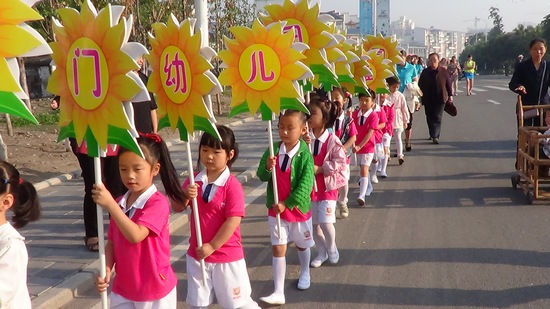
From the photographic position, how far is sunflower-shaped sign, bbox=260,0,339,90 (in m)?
5.46

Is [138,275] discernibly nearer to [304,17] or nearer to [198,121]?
[198,121]

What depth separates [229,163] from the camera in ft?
12.4

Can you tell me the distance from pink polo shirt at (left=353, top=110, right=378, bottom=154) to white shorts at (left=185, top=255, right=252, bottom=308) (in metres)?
4.16

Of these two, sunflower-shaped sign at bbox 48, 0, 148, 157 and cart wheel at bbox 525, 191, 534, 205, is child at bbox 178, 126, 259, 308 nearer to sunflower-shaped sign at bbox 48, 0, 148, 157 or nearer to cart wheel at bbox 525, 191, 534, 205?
sunflower-shaped sign at bbox 48, 0, 148, 157

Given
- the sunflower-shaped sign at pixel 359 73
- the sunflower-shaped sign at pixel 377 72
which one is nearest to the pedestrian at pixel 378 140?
the sunflower-shaped sign at pixel 377 72

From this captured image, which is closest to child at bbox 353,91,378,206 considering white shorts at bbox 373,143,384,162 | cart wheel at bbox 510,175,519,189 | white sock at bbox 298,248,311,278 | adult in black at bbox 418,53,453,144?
white shorts at bbox 373,143,384,162

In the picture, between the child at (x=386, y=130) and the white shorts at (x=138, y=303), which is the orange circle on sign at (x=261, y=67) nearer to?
the white shorts at (x=138, y=303)

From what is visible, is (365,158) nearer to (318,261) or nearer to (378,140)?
(378,140)

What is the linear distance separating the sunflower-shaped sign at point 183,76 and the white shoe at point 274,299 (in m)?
1.50

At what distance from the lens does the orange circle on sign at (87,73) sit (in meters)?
2.79

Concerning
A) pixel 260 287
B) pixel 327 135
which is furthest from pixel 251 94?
pixel 260 287

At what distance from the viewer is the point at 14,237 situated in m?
2.61

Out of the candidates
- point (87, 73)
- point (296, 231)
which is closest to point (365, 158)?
point (296, 231)

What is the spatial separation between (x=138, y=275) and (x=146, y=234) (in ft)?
0.73
